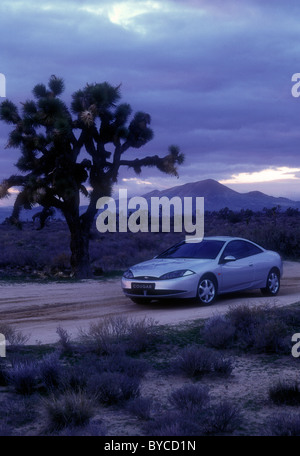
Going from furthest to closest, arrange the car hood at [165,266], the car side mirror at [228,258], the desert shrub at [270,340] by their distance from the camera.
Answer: the car side mirror at [228,258] → the car hood at [165,266] → the desert shrub at [270,340]

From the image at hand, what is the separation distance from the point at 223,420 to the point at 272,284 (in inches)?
401

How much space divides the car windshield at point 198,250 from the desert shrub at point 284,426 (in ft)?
27.6

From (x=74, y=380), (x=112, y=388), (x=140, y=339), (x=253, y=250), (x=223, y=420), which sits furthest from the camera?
(x=253, y=250)

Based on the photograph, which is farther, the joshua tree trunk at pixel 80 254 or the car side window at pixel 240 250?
the joshua tree trunk at pixel 80 254

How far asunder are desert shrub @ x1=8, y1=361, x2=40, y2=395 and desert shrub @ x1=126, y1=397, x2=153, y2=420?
126 cm

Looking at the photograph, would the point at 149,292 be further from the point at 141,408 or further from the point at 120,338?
the point at 141,408

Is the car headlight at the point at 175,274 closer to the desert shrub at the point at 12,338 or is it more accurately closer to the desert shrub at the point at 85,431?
the desert shrub at the point at 12,338

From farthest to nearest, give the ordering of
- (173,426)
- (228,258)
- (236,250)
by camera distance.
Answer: (236,250) < (228,258) < (173,426)

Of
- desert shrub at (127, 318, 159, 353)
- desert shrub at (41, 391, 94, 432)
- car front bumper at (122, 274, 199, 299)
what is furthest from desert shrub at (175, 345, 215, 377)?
car front bumper at (122, 274, 199, 299)

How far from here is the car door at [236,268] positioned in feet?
45.6

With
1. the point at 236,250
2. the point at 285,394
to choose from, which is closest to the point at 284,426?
Answer: the point at 285,394

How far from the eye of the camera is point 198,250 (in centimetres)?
A: 1431

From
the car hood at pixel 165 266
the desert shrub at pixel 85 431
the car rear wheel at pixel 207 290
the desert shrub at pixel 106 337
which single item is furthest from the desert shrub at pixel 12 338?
the car rear wheel at pixel 207 290

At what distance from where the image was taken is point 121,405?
20.1 ft
